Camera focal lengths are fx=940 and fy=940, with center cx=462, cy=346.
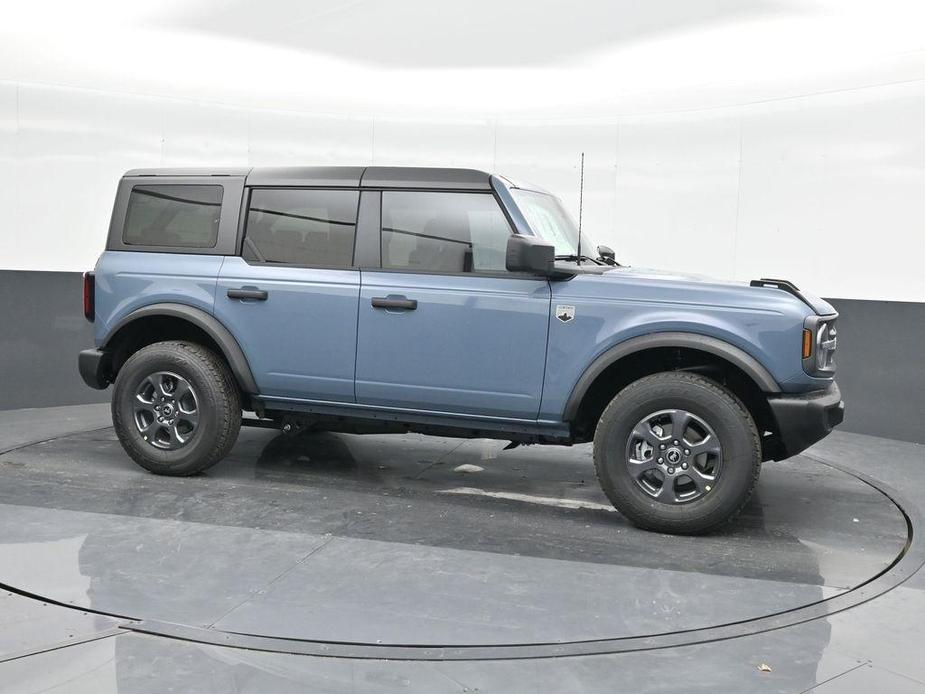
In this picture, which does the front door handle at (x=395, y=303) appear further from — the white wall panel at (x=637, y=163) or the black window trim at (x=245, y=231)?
the white wall panel at (x=637, y=163)

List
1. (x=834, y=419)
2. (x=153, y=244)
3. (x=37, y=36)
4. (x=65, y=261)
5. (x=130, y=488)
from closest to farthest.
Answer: (x=834, y=419) < (x=130, y=488) < (x=153, y=244) < (x=37, y=36) < (x=65, y=261)

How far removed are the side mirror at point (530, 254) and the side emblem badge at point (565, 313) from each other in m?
0.23

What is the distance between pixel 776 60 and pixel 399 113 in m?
3.91

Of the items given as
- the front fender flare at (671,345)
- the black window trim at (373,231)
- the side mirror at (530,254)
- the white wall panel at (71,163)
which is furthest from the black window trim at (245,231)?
the white wall panel at (71,163)

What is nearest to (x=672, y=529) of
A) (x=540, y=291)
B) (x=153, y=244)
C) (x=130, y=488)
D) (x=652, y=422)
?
(x=652, y=422)

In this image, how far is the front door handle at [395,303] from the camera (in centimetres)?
535

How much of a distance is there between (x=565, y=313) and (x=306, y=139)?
5.69 meters

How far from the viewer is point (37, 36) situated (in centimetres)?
816

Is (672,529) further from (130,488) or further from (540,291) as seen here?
(130,488)

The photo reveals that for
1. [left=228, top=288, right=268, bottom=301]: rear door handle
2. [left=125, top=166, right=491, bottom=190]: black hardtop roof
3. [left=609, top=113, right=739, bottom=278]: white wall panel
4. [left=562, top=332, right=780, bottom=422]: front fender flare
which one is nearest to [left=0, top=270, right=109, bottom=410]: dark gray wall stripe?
[left=125, top=166, right=491, bottom=190]: black hardtop roof

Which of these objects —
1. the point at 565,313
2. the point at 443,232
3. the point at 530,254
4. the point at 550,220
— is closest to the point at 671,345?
the point at 565,313

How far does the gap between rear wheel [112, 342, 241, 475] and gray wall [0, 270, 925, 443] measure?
2.74 meters

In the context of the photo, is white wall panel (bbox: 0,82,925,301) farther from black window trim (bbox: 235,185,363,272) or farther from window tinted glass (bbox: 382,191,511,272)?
window tinted glass (bbox: 382,191,511,272)

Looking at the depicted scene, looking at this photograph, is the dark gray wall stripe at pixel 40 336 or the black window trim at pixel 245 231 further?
the dark gray wall stripe at pixel 40 336
